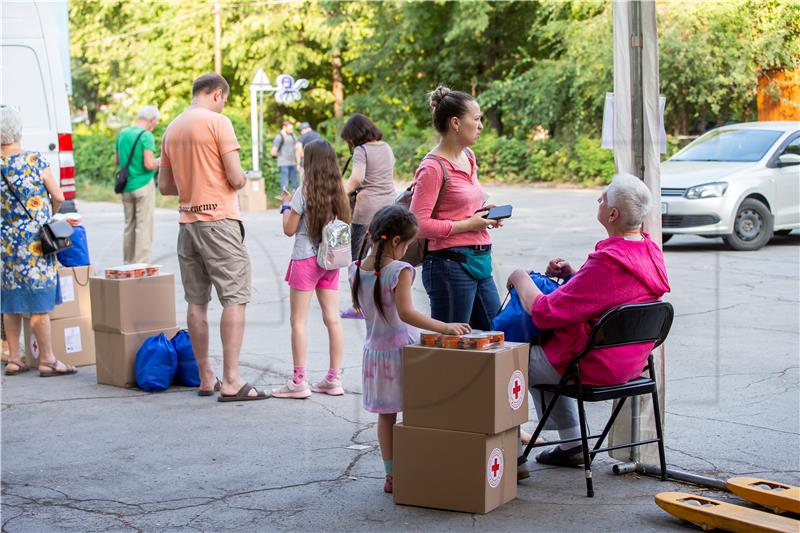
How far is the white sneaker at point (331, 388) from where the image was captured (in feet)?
22.5

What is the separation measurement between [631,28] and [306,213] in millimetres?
2539

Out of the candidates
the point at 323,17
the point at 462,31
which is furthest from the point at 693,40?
the point at 323,17

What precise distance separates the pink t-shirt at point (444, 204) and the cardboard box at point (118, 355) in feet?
9.01

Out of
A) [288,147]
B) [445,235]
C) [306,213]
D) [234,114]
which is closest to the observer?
[445,235]

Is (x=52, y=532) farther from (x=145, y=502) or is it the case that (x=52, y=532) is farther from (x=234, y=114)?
(x=234, y=114)

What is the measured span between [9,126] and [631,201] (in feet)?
15.1

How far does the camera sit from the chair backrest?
4559 millimetres

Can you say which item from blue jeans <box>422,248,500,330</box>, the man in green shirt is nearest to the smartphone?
blue jeans <box>422,248,500,330</box>

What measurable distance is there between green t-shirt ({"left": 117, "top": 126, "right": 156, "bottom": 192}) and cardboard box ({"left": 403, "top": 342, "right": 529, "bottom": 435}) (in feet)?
26.3

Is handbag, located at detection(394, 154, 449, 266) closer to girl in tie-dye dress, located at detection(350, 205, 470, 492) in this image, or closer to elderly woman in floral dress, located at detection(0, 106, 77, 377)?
girl in tie-dye dress, located at detection(350, 205, 470, 492)

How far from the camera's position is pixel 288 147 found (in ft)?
76.6

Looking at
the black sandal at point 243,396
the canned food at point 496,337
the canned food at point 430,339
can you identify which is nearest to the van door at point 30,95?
the black sandal at point 243,396

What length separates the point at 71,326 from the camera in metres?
7.90

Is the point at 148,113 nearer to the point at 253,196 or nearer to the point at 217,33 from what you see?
the point at 253,196
